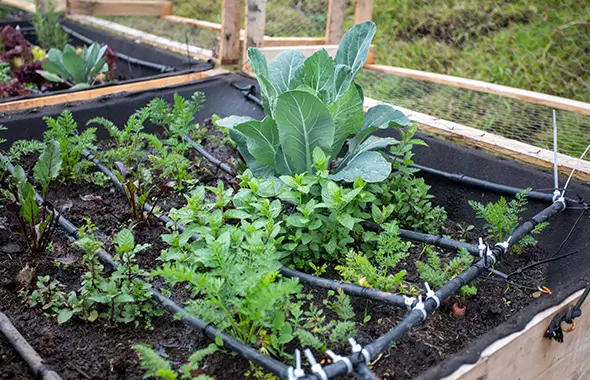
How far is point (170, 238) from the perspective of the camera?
5.16 ft

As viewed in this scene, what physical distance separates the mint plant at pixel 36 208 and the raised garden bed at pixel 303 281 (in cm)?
4

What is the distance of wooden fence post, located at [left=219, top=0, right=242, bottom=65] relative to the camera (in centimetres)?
309

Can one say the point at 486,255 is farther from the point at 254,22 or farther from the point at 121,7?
the point at 121,7

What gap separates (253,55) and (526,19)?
130 inches

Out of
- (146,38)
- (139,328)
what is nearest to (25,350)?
(139,328)

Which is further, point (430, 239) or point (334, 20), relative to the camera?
point (334, 20)

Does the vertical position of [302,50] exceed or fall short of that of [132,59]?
it exceeds it

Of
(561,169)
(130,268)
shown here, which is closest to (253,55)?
(130,268)

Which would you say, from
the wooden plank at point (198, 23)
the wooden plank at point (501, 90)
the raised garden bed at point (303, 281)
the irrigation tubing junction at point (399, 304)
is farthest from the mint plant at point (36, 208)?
the wooden plank at point (198, 23)

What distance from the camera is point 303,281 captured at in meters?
1.61

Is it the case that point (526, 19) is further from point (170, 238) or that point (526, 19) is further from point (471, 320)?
point (170, 238)

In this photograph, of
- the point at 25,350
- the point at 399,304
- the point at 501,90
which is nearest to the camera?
the point at 25,350

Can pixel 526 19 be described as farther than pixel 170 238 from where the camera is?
Yes

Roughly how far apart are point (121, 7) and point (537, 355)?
160 inches
